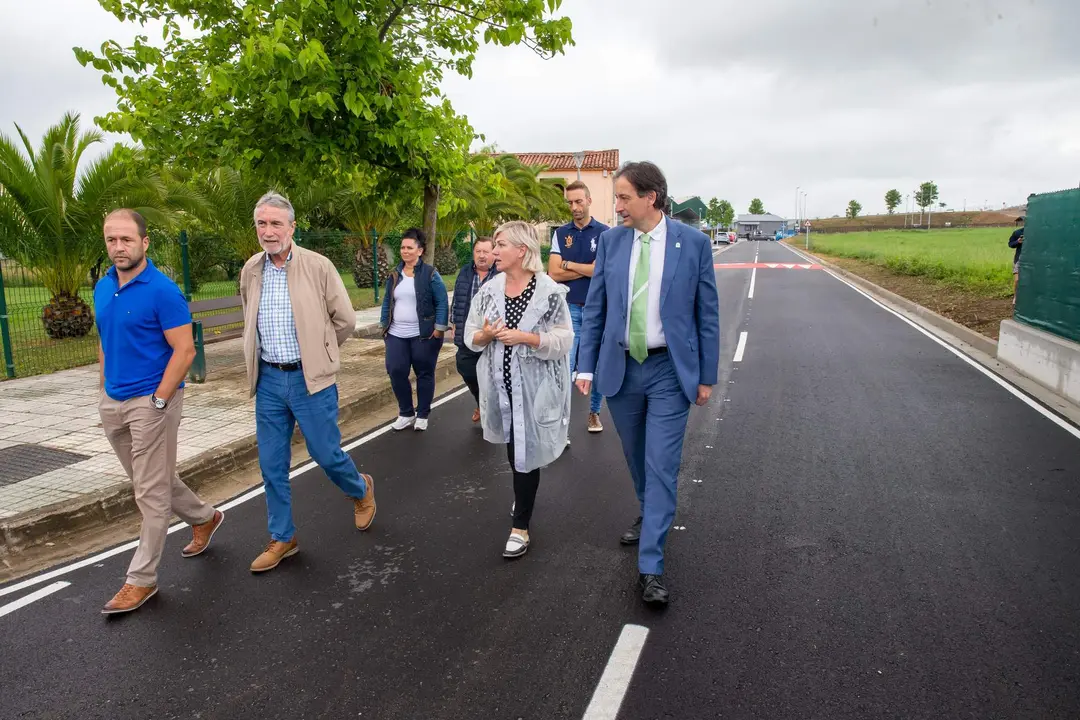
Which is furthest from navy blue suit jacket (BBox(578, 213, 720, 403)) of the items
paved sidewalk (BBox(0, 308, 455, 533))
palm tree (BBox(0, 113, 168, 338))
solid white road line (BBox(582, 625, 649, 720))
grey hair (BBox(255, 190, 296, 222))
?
palm tree (BBox(0, 113, 168, 338))

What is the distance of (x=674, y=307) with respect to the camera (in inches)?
148

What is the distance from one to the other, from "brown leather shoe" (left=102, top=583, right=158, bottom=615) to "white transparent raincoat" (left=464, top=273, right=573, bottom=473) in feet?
6.25

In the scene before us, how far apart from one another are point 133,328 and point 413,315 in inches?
133

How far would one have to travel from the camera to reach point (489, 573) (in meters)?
4.03

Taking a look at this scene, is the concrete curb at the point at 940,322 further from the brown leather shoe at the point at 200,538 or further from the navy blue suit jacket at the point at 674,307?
the brown leather shoe at the point at 200,538

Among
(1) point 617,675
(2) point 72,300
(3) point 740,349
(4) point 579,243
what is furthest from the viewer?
(2) point 72,300

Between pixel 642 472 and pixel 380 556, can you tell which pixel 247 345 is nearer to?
pixel 380 556

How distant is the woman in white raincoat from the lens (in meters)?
4.13

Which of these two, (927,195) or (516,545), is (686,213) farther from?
(927,195)

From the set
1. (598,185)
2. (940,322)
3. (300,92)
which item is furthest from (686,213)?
(300,92)

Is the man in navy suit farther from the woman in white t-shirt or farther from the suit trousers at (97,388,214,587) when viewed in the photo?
the woman in white t-shirt

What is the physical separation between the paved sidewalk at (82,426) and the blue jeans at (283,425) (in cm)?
156

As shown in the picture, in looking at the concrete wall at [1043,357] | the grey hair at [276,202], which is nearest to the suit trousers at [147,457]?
the grey hair at [276,202]

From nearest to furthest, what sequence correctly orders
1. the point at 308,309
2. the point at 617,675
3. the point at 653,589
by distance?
the point at 617,675
the point at 653,589
the point at 308,309
